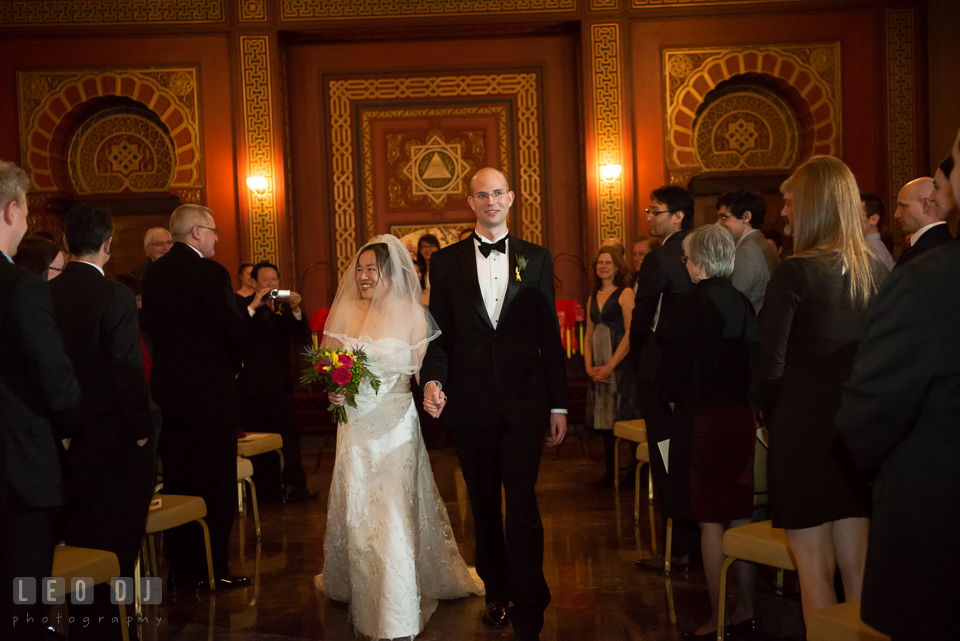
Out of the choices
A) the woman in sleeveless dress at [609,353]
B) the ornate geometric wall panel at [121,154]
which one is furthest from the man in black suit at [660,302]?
the ornate geometric wall panel at [121,154]

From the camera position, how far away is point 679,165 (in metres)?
8.95

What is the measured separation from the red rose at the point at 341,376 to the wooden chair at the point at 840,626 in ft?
6.38

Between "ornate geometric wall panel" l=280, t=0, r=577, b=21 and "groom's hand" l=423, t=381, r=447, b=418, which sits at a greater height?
"ornate geometric wall panel" l=280, t=0, r=577, b=21

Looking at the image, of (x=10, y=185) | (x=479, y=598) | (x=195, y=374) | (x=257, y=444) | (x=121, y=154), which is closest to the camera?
(x=10, y=185)

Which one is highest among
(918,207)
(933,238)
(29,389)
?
(918,207)

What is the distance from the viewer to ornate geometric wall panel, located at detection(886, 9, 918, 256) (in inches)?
347

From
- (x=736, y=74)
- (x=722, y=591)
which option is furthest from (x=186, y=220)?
(x=736, y=74)

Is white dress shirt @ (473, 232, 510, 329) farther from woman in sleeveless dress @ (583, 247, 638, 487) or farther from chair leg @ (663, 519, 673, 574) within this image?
woman in sleeveless dress @ (583, 247, 638, 487)

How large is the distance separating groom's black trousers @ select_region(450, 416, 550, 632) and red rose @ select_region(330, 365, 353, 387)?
0.49m

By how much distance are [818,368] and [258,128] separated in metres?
7.63

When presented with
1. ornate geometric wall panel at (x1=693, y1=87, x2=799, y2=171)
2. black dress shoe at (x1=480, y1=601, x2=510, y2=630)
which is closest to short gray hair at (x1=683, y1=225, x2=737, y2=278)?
black dress shoe at (x1=480, y1=601, x2=510, y2=630)

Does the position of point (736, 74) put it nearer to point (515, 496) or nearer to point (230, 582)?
point (515, 496)

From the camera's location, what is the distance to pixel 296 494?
5.90 metres

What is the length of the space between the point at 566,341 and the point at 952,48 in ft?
16.8
